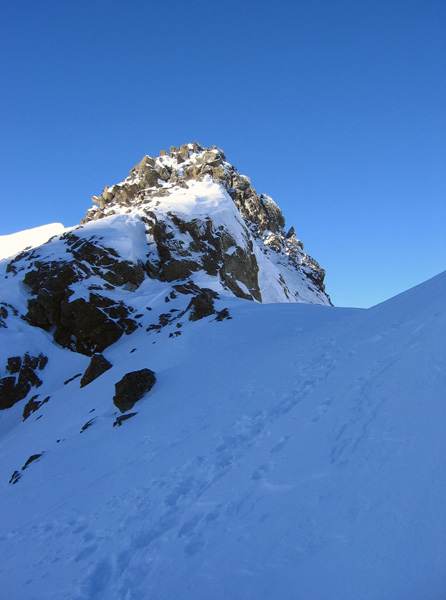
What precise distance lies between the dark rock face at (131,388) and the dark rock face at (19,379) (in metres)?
17.0

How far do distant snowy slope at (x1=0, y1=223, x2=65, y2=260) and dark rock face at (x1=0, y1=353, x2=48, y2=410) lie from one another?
122 feet

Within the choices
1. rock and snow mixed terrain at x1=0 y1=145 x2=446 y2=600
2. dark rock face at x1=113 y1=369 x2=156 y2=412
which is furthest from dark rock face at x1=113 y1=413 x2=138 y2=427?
dark rock face at x1=113 y1=369 x2=156 y2=412

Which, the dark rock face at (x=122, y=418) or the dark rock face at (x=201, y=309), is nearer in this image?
the dark rock face at (x=122, y=418)

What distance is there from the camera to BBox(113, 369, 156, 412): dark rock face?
13.3 m

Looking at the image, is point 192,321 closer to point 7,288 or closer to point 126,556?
point 126,556

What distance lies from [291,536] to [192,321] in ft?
63.0

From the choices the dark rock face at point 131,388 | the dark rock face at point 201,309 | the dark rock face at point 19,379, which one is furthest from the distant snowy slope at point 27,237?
the dark rock face at point 131,388

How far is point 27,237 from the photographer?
6519cm

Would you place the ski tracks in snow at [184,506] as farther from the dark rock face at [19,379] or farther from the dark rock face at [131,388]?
the dark rock face at [19,379]

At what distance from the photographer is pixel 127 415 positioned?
12188 mm

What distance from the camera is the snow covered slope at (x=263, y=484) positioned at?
12.6 ft

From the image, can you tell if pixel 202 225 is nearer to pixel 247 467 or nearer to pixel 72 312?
pixel 72 312

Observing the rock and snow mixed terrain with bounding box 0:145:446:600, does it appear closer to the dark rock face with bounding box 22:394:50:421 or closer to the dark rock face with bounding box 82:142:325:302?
the dark rock face with bounding box 22:394:50:421

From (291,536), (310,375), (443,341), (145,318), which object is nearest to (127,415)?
(310,375)
